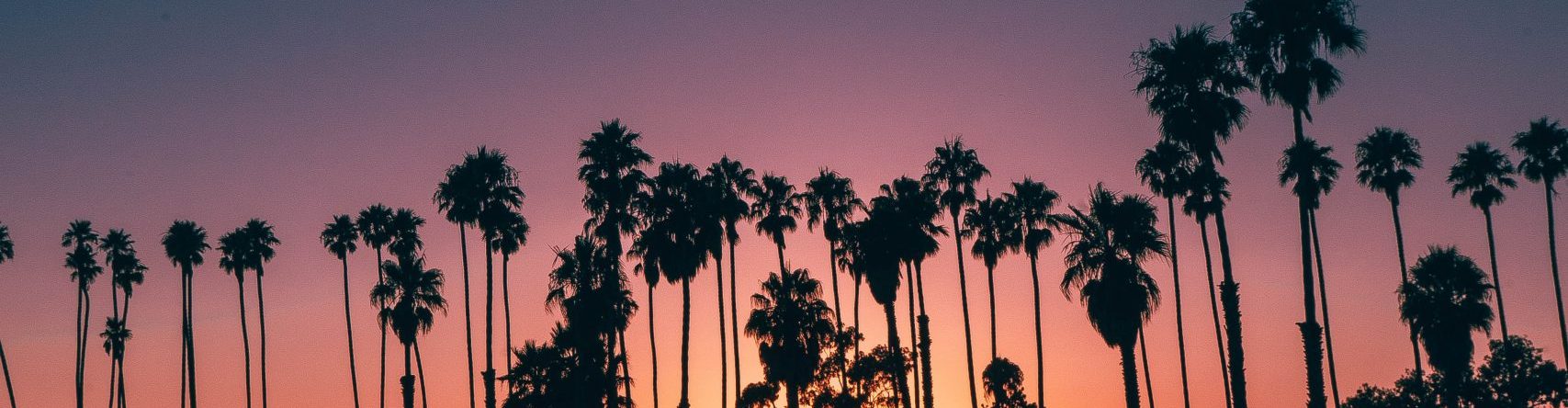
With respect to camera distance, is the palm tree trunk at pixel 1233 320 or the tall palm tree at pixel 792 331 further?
the tall palm tree at pixel 792 331

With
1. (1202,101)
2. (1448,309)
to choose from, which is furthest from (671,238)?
(1448,309)

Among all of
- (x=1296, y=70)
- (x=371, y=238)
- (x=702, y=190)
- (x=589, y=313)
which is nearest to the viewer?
(x=1296, y=70)

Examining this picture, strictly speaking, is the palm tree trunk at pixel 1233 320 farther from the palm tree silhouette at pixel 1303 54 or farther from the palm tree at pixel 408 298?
the palm tree at pixel 408 298

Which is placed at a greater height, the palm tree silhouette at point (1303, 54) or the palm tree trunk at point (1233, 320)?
the palm tree silhouette at point (1303, 54)

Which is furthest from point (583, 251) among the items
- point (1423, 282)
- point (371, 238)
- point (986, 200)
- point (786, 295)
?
point (1423, 282)

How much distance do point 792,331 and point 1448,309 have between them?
31.1 metres

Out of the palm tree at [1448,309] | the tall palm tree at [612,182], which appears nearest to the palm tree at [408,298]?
the tall palm tree at [612,182]

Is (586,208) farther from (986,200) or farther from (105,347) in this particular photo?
(105,347)

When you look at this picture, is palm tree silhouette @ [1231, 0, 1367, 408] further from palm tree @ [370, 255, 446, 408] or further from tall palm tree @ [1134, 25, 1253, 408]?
palm tree @ [370, 255, 446, 408]

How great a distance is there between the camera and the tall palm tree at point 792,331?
173 ft

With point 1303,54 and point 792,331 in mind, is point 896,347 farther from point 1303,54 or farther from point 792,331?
point 1303,54

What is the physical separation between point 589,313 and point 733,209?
10961mm

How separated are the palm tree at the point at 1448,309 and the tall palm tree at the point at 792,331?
92.8 feet

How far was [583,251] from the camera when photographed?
48.6 meters
